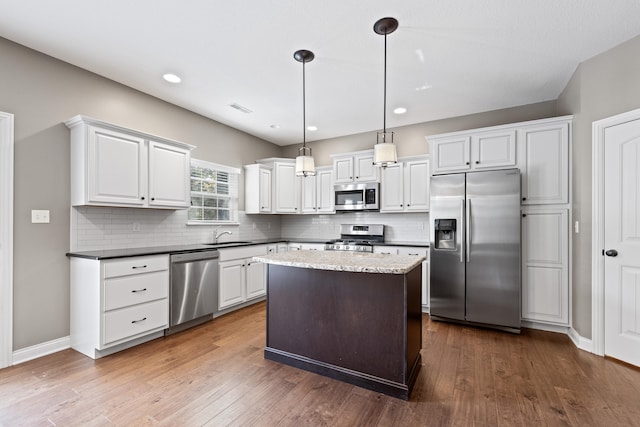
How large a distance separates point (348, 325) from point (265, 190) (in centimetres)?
321

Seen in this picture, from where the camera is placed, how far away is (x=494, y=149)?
3646 millimetres

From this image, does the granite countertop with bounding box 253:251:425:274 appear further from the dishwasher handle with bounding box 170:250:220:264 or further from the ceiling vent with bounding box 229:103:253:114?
the ceiling vent with bounding box 229:103:253:114

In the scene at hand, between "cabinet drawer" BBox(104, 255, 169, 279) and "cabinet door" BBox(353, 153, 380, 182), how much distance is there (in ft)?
9.73

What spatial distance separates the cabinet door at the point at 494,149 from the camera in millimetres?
3559

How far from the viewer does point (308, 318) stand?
254 cm

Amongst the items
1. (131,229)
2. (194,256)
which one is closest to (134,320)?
(194,256)

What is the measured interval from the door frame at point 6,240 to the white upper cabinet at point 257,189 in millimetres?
2877

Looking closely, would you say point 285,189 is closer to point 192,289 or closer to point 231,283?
point 231,283

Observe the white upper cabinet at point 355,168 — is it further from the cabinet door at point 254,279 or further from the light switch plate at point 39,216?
the light switch plate at point 39,216

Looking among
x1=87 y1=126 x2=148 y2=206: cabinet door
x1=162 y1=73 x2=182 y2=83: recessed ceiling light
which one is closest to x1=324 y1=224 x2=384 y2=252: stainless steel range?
x1=87 y1=126 x2=148 y2=206: cabinet door

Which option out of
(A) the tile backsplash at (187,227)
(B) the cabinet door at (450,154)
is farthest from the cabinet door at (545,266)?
(A) the tile backsplash at (187,227)

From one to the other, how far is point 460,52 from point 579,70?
131 cm

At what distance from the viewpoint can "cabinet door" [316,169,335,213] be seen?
5191mm

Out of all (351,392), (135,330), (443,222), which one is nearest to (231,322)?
(135,330)
